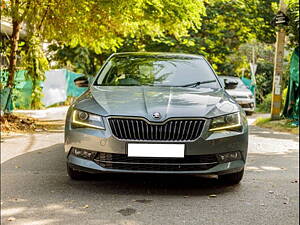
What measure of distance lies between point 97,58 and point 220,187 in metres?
22.6

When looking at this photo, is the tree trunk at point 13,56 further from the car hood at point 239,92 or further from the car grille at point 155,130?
the car hood at point 239,92

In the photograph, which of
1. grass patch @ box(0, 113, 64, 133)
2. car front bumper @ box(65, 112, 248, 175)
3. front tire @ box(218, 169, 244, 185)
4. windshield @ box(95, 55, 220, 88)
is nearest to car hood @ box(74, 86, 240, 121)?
car front bumper @ box(65, 112, 248, 175)

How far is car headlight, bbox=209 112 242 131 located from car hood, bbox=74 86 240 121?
5cm

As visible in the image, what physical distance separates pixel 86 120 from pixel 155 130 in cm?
72

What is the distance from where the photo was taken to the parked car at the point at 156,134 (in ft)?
14.6

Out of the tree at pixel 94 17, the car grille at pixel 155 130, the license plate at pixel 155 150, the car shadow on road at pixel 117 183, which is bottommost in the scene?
the car shadow on road at pixel 117 183

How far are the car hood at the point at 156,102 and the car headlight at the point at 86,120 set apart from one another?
0.05 m

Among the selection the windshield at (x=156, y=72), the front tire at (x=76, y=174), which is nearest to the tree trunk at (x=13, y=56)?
the windshield at (x=156, y=72)

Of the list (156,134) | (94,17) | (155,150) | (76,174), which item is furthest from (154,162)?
(94,17)

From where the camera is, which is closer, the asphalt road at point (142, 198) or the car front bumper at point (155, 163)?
the asphalt road at point (142, 198)

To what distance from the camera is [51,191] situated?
479 cm

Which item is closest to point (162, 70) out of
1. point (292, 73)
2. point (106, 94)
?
point (106, 94)

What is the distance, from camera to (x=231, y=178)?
16.9 ft

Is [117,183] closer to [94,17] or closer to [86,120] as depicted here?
[86,120]
